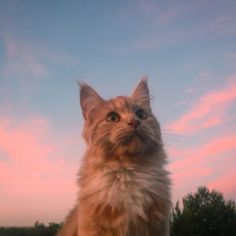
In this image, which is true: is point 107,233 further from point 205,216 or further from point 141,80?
point 205,216

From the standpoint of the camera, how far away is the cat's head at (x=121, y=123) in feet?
14.2

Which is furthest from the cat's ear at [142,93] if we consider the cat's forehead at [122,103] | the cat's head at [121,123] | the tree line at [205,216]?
the tree line at [205,216]

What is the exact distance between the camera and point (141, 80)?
535cm

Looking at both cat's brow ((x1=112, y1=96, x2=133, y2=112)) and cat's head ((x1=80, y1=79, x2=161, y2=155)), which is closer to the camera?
cat's head ((x1=80, y1=79, x2=161, y2=155))

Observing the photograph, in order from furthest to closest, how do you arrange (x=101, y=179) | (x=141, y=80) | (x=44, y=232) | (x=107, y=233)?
(x=44, y=232), (x=141, y=80), (x=101, y=179), (x=107, y=233)

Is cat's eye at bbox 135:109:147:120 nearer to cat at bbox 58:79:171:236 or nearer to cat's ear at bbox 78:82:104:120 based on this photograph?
cat at bbox 58:79:171:236

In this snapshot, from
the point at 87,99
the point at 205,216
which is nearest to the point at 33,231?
the point at 87,99

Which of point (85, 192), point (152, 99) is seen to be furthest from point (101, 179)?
point (152, 99)

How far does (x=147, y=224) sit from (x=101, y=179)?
757 mm

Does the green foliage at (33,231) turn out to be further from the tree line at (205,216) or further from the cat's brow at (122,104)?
the tree line at (205,216)

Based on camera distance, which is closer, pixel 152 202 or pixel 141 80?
pixel 152 202

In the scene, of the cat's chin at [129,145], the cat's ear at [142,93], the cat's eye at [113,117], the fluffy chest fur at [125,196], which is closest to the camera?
the fluffy chest fur at [125,196]

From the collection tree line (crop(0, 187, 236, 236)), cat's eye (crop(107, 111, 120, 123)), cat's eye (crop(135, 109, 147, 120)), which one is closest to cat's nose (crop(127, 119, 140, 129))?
cat's eye (crop(107, 111, 120, 123))

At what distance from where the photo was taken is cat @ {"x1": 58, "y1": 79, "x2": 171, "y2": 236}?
405cm
